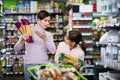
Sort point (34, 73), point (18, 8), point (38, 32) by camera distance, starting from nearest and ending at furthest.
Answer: point (34, 73) → point (38, 32) → point (18, 8)

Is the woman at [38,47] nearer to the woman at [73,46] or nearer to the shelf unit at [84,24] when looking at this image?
the woman at [73,46]

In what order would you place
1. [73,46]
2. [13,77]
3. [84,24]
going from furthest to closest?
[13,77] < [84,24] < [73,46]

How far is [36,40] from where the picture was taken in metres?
4.50

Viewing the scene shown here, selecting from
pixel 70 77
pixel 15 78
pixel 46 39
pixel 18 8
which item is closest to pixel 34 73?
pixel 70 77

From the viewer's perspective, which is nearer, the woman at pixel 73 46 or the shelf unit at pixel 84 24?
the woman at pixel 73 46

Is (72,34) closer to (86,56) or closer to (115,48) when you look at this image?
(115,48)

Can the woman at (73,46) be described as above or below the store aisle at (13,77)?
above

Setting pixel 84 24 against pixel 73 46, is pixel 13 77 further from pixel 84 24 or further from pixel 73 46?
pixel 73 46

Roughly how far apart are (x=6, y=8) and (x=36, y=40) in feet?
31.7

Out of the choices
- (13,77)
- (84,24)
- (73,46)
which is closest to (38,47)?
(73,46)

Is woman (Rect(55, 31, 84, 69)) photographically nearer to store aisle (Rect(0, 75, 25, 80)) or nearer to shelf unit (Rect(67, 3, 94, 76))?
shelf unit (Rect(67, 3, 94, 76))

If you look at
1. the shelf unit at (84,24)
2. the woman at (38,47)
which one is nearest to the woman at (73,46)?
the woman at (38,47)

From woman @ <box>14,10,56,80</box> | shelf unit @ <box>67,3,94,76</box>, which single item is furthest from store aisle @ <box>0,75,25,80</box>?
woman @ <box>14,10,56,80</box>

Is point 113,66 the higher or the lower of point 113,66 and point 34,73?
the lower
